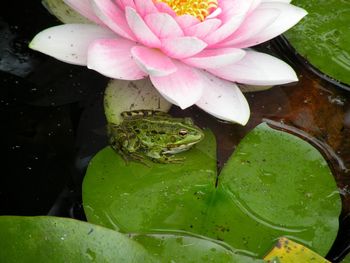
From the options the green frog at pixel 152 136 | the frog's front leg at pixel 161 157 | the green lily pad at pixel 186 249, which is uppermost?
the green frog at pixel 152 136

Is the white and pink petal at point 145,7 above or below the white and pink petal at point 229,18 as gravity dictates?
above

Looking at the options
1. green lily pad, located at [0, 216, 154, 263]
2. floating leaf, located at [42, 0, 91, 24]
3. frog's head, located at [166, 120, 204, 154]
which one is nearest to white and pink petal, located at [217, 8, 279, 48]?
frog's head, located at [166, 120, 204, 154]

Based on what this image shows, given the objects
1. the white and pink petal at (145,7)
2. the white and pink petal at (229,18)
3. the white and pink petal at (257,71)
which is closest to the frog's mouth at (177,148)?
the white and pink petal at (257,71)

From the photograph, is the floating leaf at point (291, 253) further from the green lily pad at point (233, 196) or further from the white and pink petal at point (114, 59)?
the white and pink petal at point (114, 59)

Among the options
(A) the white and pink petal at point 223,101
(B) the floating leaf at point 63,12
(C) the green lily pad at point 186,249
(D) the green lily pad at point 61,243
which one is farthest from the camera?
(B) the floating leaf at point 63,12

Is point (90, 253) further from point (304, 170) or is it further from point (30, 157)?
→ point (304, 170)

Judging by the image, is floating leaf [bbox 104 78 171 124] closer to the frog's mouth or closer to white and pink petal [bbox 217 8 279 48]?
the frog's mouth
